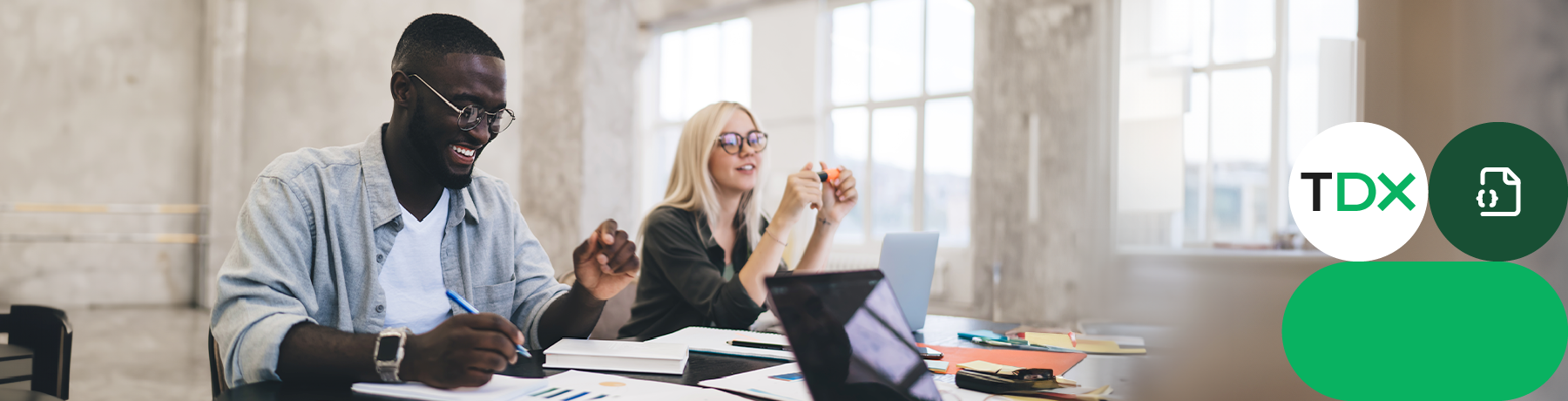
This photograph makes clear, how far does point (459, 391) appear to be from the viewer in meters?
0.88

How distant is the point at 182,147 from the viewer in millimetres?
7062

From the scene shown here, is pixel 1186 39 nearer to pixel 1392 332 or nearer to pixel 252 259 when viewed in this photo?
pixel 1392 332

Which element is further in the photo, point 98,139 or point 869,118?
point 869,118

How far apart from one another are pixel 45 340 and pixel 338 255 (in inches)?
36.8

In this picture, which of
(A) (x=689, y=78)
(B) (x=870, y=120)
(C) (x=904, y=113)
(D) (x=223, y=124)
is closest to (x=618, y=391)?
(C) (x=904, y=113)

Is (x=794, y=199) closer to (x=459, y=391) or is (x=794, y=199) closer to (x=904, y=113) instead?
(x=459, y=391)

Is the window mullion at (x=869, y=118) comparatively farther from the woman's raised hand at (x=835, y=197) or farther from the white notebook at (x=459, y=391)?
the white notebook at (x=459, y=391)

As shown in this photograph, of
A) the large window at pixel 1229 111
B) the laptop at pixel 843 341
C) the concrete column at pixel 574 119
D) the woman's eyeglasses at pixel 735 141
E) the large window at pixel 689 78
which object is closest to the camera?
the large window at pixel 1229 111

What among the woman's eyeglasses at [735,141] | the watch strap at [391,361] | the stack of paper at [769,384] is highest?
the woman's eyeglasses at [735,141]

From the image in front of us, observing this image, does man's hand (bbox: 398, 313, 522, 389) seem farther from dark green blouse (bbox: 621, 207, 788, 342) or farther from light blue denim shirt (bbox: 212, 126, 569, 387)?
dark green blouse (bbox: 621, 207, 788, 342)

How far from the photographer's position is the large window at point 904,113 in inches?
269

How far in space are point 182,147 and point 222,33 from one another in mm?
1102

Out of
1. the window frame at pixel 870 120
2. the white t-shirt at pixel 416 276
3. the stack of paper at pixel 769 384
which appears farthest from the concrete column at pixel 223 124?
the stack of paper at pixel 769 384

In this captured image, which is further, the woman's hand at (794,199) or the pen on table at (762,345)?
the woman's hand at (794,199)
